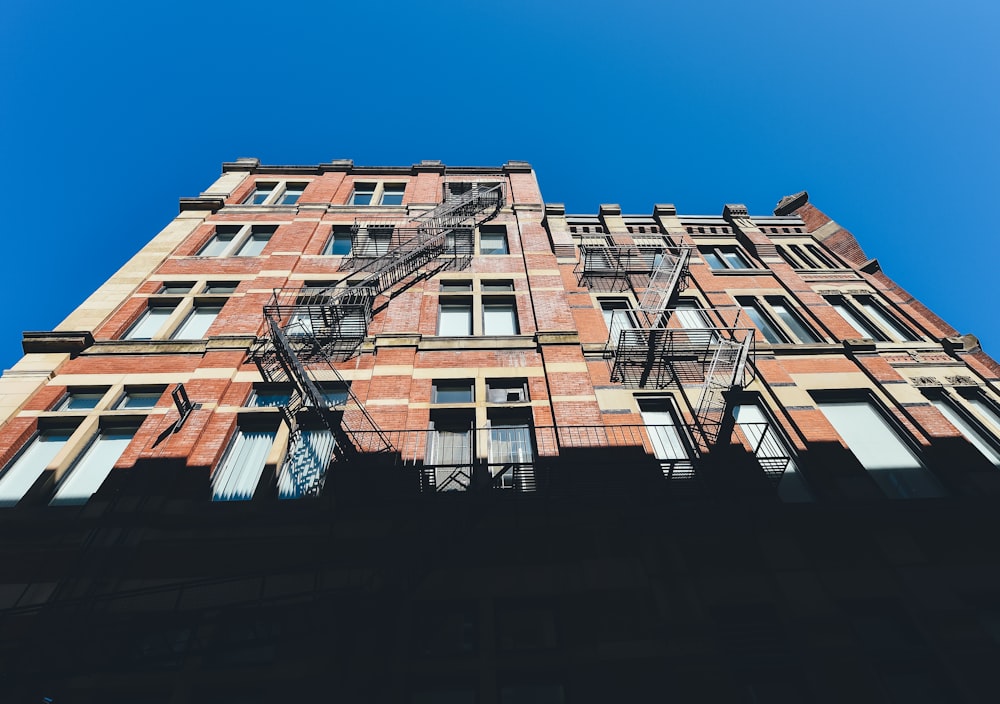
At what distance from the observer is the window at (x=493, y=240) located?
866 inches

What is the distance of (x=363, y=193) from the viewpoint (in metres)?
27.3

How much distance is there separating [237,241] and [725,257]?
71.6 ft

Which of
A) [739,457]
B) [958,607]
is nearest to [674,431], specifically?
[739,457]

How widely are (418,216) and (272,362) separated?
467 inches

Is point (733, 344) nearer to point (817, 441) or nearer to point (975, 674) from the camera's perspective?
point (817, 441)

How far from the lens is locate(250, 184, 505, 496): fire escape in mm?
12133

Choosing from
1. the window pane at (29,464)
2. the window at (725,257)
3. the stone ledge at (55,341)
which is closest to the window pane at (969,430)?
the window at (725,257)

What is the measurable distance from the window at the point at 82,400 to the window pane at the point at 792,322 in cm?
2256

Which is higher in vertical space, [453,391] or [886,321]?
[886,321]

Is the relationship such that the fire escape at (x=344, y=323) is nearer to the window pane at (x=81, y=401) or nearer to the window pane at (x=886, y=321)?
the window pane at (x=81, y=401)

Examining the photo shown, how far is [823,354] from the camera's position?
1614cm

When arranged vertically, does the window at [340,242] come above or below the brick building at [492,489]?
above

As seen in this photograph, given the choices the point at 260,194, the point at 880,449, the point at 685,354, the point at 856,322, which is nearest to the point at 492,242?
the point at 685,354

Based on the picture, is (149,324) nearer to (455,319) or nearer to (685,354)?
(455,319)
